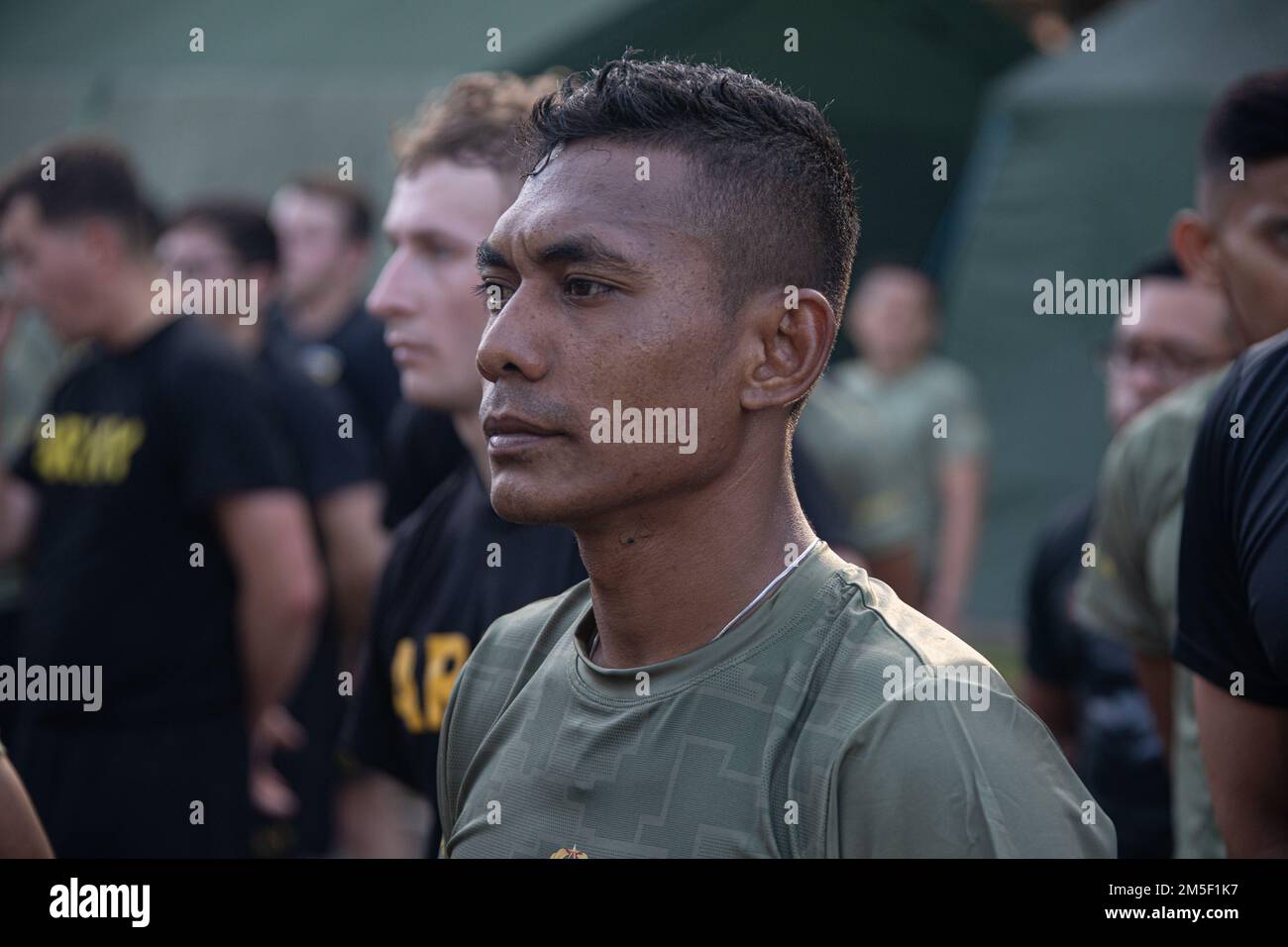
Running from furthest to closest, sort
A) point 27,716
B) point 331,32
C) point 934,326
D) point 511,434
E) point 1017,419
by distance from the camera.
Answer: point 1017,419 < point 331,32 < point 934,326 < point 27,716 < point 511,434

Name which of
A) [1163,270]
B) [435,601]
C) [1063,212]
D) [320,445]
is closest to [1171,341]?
[1163,270]

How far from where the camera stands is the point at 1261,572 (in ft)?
7.84

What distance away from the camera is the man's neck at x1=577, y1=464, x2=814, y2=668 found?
7.00ft

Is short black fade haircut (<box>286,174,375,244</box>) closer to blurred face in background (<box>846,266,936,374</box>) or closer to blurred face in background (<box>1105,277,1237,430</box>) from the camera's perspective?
blurred face in background (<box>846,266,936,374</box>)

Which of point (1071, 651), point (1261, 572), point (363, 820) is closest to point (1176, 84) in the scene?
point (1071, 651)

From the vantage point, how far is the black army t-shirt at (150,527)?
4.37 meters

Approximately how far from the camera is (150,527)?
4.45m

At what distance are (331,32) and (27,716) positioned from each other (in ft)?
23.2

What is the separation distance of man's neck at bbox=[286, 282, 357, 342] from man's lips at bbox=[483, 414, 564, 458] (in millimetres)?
5553

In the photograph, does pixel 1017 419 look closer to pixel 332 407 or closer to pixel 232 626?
pixel 332 407

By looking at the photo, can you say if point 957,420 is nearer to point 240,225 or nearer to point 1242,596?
point 240,225

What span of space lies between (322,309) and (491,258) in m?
5.74

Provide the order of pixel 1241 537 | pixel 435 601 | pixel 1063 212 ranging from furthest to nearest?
pixel 1063 212
pixel 435 601
pixel 1241 537

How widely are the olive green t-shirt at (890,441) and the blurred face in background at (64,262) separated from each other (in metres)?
2.73
